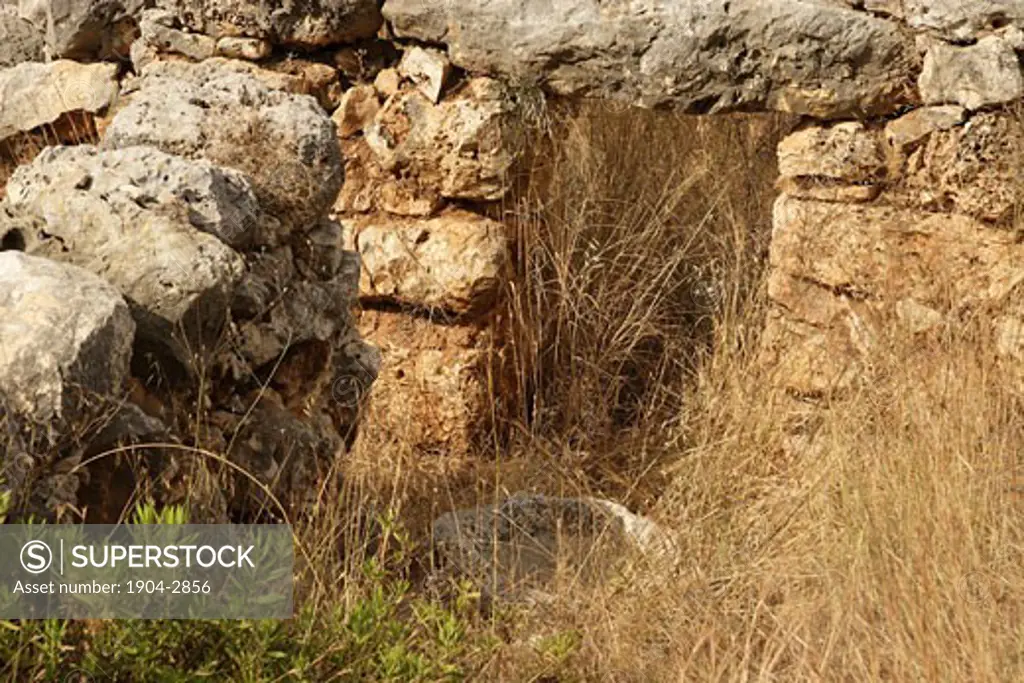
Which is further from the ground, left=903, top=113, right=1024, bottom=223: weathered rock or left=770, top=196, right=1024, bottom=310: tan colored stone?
left=903, top=113, right=1024, bottom=223: weathered rock

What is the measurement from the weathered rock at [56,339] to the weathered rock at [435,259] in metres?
2.48

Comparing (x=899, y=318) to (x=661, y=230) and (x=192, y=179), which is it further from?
(x=192, y=179)

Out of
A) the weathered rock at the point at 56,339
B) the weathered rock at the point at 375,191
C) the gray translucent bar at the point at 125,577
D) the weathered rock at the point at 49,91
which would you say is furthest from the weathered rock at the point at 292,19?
the gray translucent bar at the point at 125,577

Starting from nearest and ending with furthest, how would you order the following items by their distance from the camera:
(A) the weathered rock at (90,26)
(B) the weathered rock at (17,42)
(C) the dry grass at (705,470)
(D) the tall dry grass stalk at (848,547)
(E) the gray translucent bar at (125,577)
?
(E) the gray translucent bar at (125,577) < (D) the tall dry grass stalk at (848,547) < (C) the dry grass at (705,470) < (A) the weathered rock at (90,26) < (B) the weathered rock at (17,42)

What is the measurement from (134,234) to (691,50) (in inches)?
95.9

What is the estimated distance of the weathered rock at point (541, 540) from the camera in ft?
14.1

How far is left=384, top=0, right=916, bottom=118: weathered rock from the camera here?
5.50 meters

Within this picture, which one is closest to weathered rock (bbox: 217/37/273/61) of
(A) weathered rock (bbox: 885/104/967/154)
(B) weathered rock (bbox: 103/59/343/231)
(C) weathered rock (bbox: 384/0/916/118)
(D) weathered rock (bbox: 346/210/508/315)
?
(C) weathered rock (bbox: 384/0/916/118)

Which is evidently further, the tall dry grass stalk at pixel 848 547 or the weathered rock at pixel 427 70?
the weathered rock at pixel 427 70

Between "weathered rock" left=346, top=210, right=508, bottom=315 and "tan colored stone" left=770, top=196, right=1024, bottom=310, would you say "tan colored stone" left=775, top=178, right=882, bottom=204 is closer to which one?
"tan colored stone" left=770, top=196, right=1024, bottom=310

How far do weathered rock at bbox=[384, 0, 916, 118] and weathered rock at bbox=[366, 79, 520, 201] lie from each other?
14 cm

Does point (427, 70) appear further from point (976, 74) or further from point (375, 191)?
point (976, 74)

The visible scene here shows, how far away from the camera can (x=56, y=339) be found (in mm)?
3359

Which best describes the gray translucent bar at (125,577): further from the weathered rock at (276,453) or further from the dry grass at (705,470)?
the weathered rock at (276,453)
